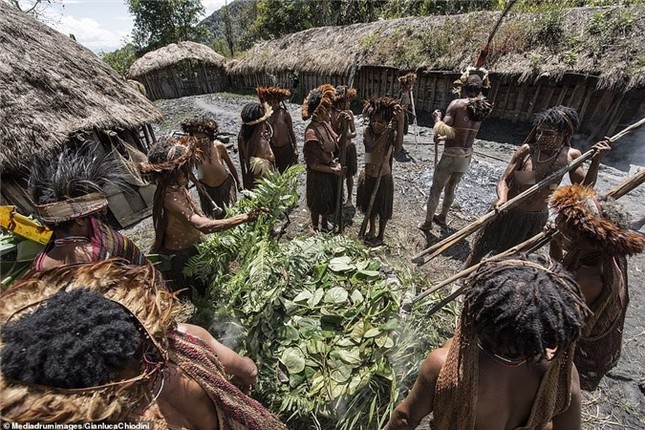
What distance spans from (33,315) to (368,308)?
178 cm

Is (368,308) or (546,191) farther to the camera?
(546,191)

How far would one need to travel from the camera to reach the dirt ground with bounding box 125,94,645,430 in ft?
8.34

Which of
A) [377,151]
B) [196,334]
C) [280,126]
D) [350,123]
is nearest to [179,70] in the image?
[280,126]

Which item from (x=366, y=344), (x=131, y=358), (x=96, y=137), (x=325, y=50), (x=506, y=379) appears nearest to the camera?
(x=131, y=358)

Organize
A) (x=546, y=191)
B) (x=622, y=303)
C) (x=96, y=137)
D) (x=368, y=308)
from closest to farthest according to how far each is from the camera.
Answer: (x=622, y=303)
(x=368, y=308)
(x=546, y=191)
(x=96, y=137)

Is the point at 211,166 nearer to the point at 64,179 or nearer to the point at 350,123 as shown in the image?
the point at 350,123

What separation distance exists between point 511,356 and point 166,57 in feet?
70.9

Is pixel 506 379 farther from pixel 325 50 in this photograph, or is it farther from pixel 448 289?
pixel 325 50

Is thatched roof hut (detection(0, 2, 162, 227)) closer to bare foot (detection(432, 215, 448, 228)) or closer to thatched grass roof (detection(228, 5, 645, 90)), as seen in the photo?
bare foot (detection(432, 215, 448, 228))

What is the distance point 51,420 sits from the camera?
2.56ft

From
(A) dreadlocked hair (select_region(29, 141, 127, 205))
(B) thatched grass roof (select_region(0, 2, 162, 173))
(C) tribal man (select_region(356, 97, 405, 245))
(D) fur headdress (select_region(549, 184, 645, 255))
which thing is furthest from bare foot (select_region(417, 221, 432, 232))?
(B) thatched grass roof (select_region(0, 2, 162, 173))

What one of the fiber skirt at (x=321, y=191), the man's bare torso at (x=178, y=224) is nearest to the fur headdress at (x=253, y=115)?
the fiber skirt at (x=321, y=191)

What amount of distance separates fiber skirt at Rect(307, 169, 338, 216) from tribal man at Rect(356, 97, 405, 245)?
0.39 m

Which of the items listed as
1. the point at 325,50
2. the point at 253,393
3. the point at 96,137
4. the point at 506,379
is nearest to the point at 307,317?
the point at 253,393
